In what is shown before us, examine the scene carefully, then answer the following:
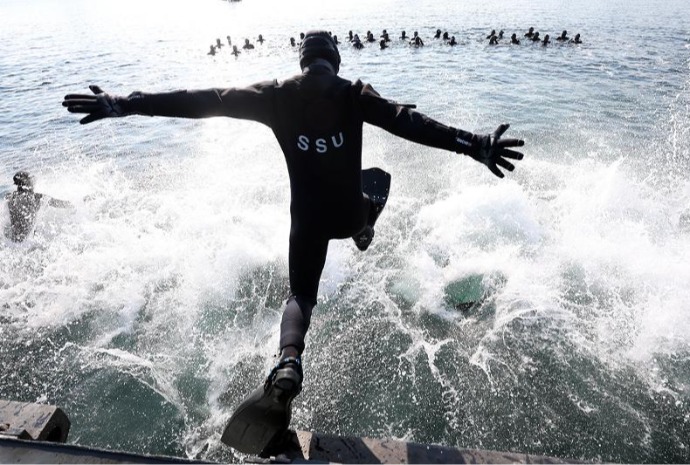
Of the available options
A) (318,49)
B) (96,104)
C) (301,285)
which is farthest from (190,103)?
(301,285)

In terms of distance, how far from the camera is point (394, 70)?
2225 centimetres

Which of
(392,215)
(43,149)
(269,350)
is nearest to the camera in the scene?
(269,350)

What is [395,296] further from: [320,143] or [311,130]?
[311,130]

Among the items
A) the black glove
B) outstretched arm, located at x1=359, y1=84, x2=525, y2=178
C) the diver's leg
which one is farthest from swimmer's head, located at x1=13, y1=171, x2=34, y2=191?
the black glove

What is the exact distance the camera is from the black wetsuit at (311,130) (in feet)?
9.84

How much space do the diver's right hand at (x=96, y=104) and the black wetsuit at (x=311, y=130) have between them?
0.34ft

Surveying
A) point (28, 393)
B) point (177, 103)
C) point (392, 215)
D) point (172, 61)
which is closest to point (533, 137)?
point (392, 215)

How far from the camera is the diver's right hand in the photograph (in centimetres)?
320

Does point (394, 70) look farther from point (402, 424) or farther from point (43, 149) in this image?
point (402, 424)

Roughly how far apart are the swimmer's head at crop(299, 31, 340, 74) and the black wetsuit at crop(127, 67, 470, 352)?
0.58ft

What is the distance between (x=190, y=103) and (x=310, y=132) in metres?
0.98

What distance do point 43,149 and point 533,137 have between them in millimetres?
15955

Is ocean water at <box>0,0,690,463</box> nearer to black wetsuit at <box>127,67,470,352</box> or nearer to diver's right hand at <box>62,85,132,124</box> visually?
black wetsuit at <box>127,67,470,352</box>

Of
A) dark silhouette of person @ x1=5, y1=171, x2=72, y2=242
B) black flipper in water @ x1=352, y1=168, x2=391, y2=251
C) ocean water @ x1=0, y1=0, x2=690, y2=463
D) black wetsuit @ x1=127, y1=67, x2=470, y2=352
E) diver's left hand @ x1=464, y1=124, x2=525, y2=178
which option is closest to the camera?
diver's left hand @ x1=464, y1=124, x2=525, y2=178
